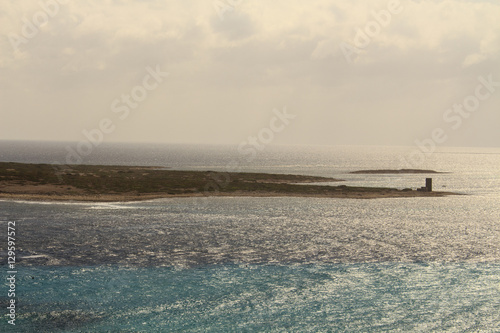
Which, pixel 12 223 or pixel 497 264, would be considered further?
pixel 12 223

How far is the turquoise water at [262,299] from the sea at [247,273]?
80 mm

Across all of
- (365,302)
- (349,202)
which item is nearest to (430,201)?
(349,202)

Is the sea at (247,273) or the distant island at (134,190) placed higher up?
the distant island at (134,190)

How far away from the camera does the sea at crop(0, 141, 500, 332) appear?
2011 centimetres

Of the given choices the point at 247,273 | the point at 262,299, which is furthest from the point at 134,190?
the point at 262,299

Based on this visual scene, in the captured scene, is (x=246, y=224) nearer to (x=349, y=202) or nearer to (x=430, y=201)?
(x=349, y=202)

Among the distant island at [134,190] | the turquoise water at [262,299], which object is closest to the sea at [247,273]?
the turquoise water at [262,299]

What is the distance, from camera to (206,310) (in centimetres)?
2117

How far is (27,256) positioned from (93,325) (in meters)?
12.9

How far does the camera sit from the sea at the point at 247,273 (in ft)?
66.0

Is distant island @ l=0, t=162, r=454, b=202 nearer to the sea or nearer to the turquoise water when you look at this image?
the sea

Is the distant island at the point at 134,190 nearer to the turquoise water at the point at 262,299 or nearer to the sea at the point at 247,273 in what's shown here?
the sea at the point at 247,273

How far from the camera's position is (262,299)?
74.1ft

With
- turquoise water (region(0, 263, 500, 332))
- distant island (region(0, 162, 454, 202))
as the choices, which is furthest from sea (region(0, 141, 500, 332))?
distant island (region(0, 162, 454, 202))
